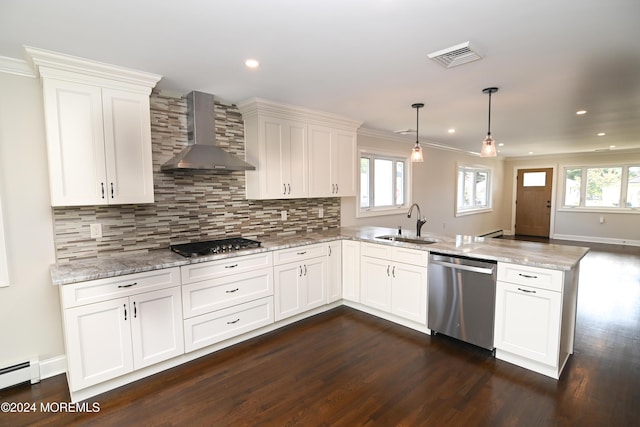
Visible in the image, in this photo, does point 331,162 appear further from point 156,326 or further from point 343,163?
point 156,326

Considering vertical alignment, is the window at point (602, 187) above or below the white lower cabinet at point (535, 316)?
above

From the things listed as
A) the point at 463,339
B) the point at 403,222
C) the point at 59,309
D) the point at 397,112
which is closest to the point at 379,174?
the point at 403,222

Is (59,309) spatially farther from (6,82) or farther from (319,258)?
(319,258)

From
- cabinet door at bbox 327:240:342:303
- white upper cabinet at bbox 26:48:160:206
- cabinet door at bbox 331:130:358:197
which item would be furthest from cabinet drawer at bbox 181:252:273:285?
cabinet door at bbox 331:130:358:197

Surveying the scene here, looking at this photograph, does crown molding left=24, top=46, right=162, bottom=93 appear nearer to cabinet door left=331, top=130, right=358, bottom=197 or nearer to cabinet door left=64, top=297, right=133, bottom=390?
cabinet door left=64, top=297, right=133, bottom=390

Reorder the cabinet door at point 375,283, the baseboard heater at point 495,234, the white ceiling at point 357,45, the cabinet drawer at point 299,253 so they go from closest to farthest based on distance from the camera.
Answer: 1. the white ceiling at point 357,45
2. the cabinet drawer at point 299,253
3. the cabinet door at point 375,283
4. the baseboard heater at point 495,234

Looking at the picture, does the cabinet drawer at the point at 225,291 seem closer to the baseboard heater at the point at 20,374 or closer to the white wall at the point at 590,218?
the baseboard heater at the point at 20,374

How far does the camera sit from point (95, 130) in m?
2.45

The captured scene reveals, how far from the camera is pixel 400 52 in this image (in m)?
2.23

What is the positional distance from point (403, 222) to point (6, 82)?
542cm

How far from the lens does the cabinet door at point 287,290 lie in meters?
3.26

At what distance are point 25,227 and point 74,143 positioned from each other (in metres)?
0.75

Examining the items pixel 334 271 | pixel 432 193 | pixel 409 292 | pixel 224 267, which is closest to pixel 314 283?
pixel 334 271

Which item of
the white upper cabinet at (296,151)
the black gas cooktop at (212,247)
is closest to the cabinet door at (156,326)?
the black gas cooktop at (212,247)
